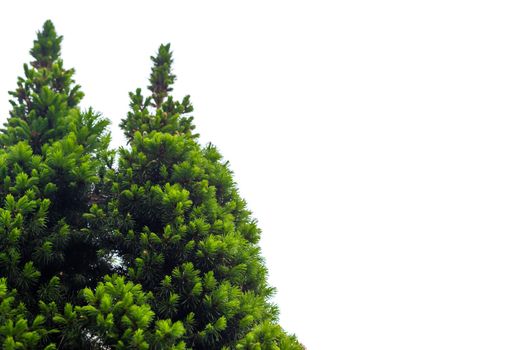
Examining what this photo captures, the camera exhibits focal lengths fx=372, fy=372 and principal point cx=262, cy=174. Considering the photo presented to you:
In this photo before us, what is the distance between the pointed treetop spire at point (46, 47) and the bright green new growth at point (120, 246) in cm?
134

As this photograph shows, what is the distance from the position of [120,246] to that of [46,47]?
5.06 metres

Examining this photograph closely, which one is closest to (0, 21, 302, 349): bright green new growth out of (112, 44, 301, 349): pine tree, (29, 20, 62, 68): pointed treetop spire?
(112, 44, 301, 349): pine tree

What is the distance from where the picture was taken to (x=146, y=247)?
519 cm

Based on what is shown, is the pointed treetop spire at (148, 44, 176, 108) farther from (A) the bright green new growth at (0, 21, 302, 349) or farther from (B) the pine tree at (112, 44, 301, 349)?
(B) the pine tree at (112, 44, 301, 349)

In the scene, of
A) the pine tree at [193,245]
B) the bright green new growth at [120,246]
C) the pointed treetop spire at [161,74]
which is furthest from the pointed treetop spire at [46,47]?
the pine tree at [193,245]

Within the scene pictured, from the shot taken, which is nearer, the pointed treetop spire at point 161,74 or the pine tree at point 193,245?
the pine tree at point 193,245

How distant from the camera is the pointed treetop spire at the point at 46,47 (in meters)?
7.80

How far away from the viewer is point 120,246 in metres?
5.50

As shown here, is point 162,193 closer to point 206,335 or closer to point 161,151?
point 161,151

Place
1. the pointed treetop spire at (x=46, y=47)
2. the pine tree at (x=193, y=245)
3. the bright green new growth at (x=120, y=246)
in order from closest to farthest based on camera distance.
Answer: the bright green new growth at (x=120, y=246) < the pine tree at (x=193, y=245) < the pointed treetop spire at (x=46, y=47)

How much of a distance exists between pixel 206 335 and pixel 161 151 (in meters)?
2.92

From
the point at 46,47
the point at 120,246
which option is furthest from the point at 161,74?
the point at 120,246

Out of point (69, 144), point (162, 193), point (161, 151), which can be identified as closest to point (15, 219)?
point (69, 144)

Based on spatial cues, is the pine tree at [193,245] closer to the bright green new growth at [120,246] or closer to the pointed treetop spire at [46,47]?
the bright green new growth at [120,246]
